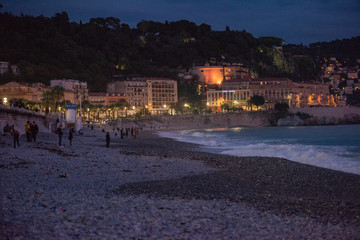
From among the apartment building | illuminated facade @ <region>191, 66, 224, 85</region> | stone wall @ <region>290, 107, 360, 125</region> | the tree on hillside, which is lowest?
stone wall @ <region>290, 107, 360, 125</region>

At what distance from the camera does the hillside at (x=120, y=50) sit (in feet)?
336

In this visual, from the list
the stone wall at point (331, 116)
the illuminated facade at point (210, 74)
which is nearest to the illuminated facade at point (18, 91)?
the stone wall at point (331, 116)

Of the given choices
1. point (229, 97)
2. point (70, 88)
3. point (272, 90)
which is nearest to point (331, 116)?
point (272, 90)

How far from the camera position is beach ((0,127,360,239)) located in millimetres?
6223

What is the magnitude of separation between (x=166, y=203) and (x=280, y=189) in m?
4.12

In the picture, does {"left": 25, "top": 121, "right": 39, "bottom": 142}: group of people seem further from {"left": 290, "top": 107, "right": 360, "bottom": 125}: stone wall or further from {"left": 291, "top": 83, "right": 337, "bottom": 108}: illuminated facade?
{"left": 291, "top": 83, "right": 337, "bottom": 108}: illuminated facade

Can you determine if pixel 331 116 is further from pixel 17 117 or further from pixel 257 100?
pixel 17 117

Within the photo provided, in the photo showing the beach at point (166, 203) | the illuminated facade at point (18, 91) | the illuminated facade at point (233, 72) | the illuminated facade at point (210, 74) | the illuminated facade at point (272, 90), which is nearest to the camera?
the beach at point (166, 203)

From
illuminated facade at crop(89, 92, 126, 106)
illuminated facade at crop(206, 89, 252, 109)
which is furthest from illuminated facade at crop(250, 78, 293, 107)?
illuminated facade at crop(89, 92, 126, 106)

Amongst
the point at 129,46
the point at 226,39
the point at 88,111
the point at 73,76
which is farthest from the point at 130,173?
the point at 226,39

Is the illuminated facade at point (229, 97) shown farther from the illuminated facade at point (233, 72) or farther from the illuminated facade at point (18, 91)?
the illuminated facade at point (18, 91)

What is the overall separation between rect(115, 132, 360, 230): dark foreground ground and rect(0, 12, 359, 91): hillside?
272 feet

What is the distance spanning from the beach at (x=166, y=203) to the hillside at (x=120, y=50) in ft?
271

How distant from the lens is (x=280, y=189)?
1084cm
